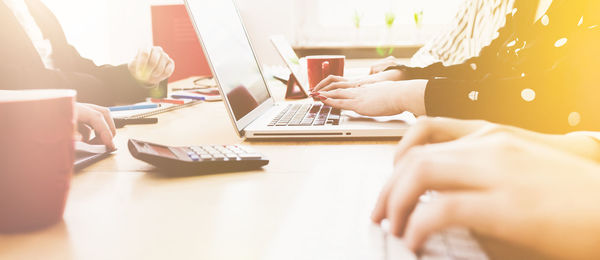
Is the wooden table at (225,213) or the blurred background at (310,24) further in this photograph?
the blurred background at (310,24)

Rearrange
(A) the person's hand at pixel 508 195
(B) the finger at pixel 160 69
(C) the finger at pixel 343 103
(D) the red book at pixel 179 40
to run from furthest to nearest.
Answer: (D) the red book at pixel 179 40 → (B) the finger at pixel 160 69 → (C) the finger at pixel 343 103 → (A) the person's hand at pixel 508 195

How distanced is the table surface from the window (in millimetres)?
2528

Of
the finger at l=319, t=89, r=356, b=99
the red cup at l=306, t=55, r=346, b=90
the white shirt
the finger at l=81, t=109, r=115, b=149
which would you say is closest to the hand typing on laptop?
the finger at l=81, t=109, r=115, b=149

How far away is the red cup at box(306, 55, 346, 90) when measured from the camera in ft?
4.58

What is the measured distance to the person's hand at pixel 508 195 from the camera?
294 millimetres

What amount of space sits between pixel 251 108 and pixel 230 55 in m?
0.12

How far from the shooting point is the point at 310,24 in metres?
3.24

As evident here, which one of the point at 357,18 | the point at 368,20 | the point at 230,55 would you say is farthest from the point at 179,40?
the point at 230,55

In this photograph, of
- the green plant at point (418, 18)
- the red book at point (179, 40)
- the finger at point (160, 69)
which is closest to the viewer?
the finger at point (160, 69)

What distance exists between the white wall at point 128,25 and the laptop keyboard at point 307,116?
194 cm

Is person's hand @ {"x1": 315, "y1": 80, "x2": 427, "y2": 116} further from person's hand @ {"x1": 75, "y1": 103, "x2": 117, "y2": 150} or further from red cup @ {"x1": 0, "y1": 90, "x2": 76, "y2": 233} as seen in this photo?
red cup @ {"x1": 0, "y1": 90, "x2": 76, "y2": 233}

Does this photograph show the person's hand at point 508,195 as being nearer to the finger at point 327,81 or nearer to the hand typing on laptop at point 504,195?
the hand typing on laptop at point 504,195

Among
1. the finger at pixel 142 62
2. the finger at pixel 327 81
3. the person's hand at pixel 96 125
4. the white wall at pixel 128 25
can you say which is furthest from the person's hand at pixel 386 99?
the white wall at pixel 128 25

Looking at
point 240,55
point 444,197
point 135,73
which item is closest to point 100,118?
point 240,55
